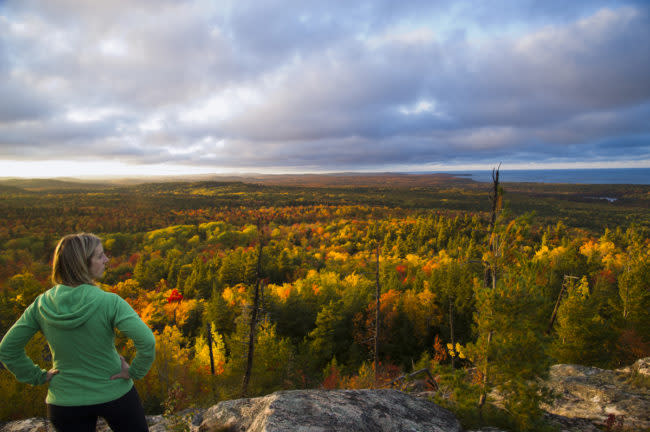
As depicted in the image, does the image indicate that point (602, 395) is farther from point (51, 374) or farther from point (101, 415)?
point (51, 374)

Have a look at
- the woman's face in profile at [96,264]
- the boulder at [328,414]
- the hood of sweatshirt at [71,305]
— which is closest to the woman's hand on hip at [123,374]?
the hood of sweatshirt at [71,305]

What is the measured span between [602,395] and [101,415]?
1366cm

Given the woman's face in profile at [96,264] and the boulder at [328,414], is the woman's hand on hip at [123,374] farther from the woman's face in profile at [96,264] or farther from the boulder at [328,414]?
the boulder at [328,414]

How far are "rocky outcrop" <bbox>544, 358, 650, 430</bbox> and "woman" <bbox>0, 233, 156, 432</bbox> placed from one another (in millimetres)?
8421

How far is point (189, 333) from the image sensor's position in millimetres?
38250

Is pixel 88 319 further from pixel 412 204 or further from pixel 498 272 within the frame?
pixel 412 204

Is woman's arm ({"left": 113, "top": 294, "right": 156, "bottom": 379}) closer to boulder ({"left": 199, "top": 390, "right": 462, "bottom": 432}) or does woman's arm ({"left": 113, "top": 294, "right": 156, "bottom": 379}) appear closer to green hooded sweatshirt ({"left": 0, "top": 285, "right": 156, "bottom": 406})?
green hooded sweatshirt ({"left": 0, "top": 285, "right": 156, "bottom": 406})

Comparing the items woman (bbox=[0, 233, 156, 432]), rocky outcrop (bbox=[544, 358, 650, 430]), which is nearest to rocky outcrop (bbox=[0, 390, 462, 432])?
woman (bbox=[0, 233, 156, 432])

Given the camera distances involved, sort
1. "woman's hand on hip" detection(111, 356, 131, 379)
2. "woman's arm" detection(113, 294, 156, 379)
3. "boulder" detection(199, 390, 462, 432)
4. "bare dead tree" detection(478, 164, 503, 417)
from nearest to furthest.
→ 1. "woman's arm" detection(113, 294, 156, 379)
2. "woman's hand on hip" detection(111, 356, 131, 379)
3. "boulder" detection(199, 390, 462, 432)
4. "bare dead tree" detection(478, 164, 503, 417)

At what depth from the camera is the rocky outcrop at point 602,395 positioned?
768cm

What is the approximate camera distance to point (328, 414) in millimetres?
4090

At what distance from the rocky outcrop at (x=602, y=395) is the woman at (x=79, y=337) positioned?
8421mm

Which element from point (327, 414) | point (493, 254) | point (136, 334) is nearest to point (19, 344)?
point (136, 334)

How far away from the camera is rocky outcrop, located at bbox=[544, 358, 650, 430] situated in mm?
7680
